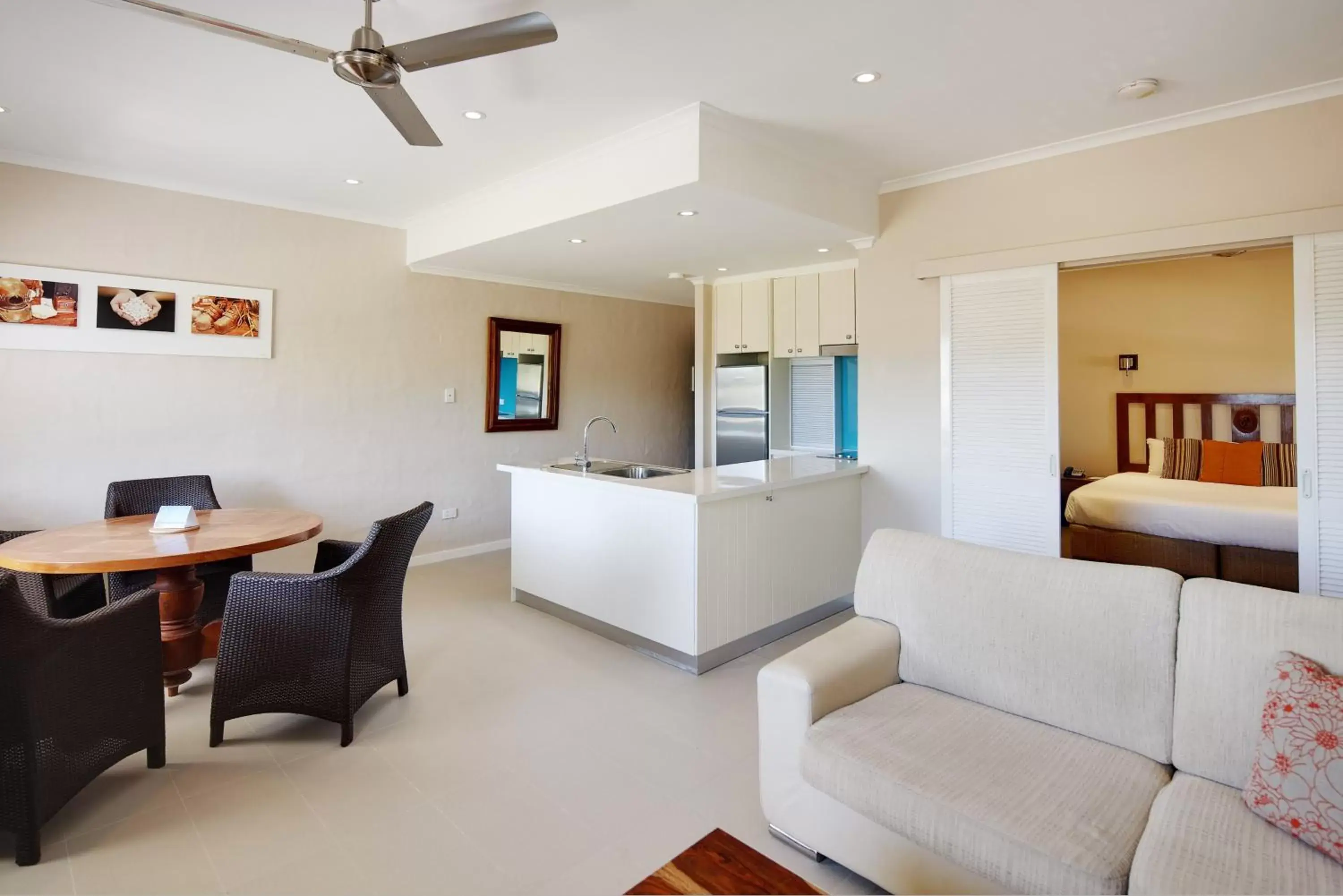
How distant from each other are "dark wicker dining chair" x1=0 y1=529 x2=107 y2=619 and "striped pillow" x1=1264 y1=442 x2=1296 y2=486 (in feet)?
23.2

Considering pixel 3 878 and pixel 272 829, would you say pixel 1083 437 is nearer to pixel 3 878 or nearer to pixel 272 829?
pixel 272 829

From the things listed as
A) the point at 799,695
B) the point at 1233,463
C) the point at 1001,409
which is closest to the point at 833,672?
the point at 799,695

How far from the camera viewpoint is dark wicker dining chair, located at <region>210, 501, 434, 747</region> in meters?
2.34

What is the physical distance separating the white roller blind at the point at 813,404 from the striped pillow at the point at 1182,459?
2.65m

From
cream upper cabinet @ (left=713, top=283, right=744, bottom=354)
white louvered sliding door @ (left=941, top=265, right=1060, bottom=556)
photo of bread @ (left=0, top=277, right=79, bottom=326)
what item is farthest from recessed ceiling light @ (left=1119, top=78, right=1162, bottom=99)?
photo of bread @ (left=0, top=277, right=79, bottom=326)

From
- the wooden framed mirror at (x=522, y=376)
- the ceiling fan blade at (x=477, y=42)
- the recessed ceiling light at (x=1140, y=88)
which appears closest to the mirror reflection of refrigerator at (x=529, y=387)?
the wooden framed mirror at (x=522, y=376)

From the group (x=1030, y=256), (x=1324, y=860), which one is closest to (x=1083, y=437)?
(x=1030, y=256)

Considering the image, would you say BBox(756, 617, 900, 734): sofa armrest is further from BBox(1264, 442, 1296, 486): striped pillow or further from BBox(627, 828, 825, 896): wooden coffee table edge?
BBox(1264, 442, 1296, 486): striped pillow

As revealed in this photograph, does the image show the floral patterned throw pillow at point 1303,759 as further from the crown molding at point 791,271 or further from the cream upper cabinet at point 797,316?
the cream upper cabinet at point 797,316

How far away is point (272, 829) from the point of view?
6.39 ft

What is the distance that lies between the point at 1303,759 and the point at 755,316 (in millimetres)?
4396

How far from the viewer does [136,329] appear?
3883mm

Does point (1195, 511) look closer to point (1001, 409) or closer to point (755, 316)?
point (1001, 409)

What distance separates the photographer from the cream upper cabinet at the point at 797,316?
4.94 m
